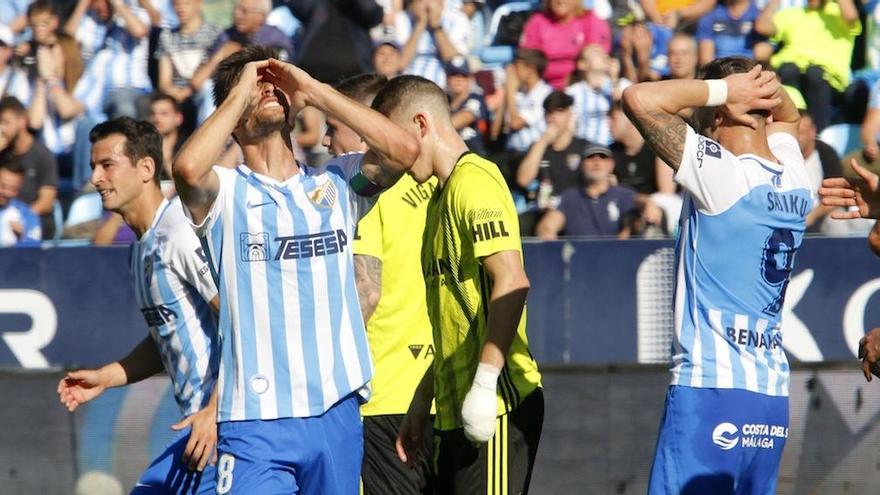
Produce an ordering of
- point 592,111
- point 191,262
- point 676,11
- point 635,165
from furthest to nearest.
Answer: point 676,11 → point 592,111 → point 635,165 → point 191,262

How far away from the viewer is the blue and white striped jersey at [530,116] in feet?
35.7

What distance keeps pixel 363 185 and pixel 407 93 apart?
591mm

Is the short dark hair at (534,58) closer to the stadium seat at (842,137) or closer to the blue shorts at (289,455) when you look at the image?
A: the stadium seat at (842,137)

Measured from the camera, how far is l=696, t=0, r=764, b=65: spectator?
1115 cm

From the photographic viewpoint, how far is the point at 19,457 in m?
8.50

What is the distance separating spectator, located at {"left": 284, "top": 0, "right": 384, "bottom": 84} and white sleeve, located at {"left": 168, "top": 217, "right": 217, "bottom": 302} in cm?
548

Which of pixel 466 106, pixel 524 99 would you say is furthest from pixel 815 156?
pixel 466 106

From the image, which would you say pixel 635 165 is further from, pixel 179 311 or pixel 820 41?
pixel 179 311

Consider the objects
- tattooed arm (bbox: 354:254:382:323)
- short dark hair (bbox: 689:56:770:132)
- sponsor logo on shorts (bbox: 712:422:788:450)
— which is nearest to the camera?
sponsor logo on shorts (bbox: 712:422:788:450)

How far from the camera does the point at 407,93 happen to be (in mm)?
5520

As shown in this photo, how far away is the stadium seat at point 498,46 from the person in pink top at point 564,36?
286 mm

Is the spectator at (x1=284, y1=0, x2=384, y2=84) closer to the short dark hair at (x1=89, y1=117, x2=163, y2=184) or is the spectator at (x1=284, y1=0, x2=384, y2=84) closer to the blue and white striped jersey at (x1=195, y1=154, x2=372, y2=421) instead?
the short dark hair at (x1=89, y1=117, x2=163, y2=184)

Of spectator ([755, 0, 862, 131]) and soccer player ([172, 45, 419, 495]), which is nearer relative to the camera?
soccer player ([172, 45, 419, 495])

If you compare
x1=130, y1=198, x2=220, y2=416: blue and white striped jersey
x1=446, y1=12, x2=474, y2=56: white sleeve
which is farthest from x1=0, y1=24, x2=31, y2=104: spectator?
x1=130, y1=198, x2=220, y2=416: blue and white striped jersey
